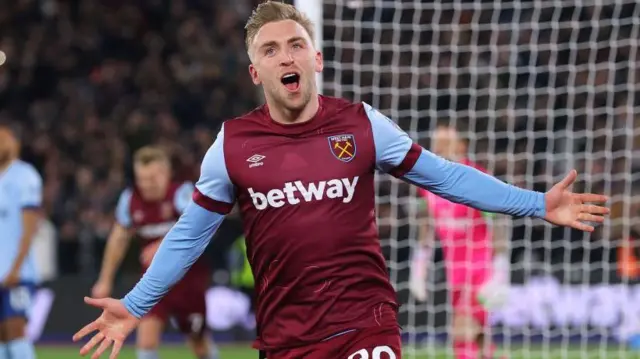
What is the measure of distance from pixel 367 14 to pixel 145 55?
714 cm

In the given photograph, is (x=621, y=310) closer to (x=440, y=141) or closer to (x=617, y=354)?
(x=617, y=354)

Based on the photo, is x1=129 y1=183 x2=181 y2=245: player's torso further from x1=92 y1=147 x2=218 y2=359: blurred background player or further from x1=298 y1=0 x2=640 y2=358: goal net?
x1=298 y1=0 x2=640 y2=358: goal net

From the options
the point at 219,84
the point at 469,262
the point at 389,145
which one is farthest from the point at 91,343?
the point at 219,84

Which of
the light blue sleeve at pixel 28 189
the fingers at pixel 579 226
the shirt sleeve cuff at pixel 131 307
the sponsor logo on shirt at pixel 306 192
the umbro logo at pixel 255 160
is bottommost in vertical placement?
the light blue sleeve at pixel 28 189

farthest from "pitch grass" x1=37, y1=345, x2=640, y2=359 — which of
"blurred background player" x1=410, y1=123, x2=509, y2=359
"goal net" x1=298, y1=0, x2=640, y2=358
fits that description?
"blurred background player" x1=410, y1=123, x2=509, y2=359

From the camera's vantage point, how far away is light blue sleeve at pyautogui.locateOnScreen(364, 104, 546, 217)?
3877 millimetres

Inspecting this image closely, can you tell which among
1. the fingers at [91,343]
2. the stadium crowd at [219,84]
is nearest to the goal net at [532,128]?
the stadium crowd at [219,84]

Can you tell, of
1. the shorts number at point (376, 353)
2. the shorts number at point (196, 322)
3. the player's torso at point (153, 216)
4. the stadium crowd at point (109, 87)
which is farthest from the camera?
the stadium crowd at point (109, 87)

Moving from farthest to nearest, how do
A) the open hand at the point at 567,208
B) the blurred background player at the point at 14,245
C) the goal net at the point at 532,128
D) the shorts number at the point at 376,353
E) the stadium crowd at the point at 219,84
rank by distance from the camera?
the stadium crowd at the point at 219,84 → the goal net at the point at 532,128 → the blurred background player at the point at 14,245 → the open hand at the point at 567,208 → the shorts number at the point at 376,353

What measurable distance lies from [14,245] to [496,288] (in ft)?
11.0

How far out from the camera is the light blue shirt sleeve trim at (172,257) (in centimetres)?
393

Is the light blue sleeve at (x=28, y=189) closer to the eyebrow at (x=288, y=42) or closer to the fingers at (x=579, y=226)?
the eyebrow at (x=288, y=42)

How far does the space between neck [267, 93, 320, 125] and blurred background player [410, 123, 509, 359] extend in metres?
4.60

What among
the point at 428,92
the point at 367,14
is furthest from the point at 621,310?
the point at 367,14
